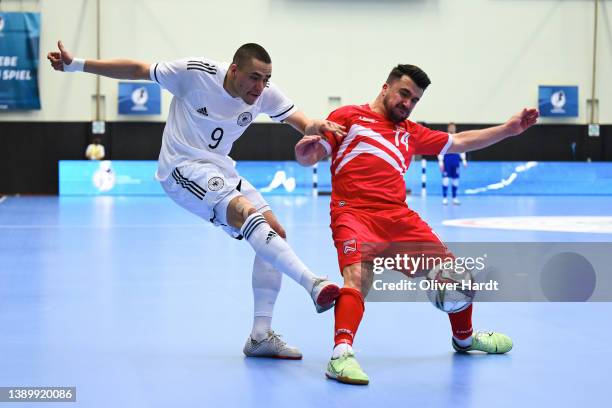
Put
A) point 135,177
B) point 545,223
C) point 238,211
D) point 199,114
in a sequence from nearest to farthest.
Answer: point 238,211 → point 199,114 → point 545,223 → point 135,177

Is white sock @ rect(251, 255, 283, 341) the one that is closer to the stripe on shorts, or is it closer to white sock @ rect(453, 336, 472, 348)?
the stripe on shorts

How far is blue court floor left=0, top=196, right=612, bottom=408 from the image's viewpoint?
3.97 meters

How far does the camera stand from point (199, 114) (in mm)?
5020

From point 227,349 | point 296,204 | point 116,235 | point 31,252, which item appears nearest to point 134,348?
point 227,349

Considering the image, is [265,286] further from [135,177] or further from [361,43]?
[361,43]

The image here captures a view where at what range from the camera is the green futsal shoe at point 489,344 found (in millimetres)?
4867

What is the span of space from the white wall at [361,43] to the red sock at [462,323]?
2260 cm

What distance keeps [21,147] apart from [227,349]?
23217mm

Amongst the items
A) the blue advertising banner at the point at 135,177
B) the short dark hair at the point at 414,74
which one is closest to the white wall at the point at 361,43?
the blue advertising banner at the point at 135,177

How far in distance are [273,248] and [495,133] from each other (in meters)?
1.68

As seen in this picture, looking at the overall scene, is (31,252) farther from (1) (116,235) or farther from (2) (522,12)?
(2) (522,12)

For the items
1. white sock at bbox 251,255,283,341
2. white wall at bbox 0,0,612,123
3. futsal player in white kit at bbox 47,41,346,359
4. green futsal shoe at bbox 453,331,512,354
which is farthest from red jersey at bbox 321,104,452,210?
white wall at bbox 0,0,612,123

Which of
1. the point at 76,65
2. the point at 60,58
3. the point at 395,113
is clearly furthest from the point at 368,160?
the point at 60,58

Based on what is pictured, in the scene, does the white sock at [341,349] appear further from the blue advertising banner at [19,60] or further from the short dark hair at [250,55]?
the blue advertising banner at [19,60]
